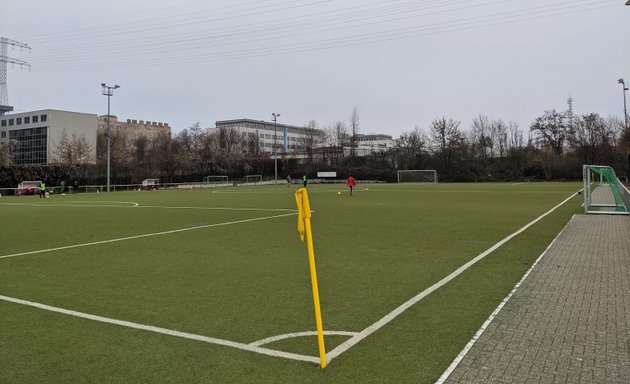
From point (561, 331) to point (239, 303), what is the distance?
154 inches

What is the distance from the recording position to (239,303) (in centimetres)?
655

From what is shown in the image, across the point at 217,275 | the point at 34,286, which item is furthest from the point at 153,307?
the point at 34,286

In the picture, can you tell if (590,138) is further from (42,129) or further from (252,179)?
(42,129)

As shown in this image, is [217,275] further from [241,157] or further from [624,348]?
[241,157]

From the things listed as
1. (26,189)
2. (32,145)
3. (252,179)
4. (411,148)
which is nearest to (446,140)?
(411,148)

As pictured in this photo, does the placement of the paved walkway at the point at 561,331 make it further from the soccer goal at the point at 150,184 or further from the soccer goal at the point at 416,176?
the soccer goal at the point at 416,176

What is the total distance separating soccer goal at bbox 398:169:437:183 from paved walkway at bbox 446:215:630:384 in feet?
241

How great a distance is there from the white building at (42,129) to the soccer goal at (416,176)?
7108 centimetres

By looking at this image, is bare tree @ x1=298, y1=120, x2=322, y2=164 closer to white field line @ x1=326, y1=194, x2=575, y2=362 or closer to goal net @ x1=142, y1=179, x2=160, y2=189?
goal net @ x1=142, y1=179, x2=160, y2=189

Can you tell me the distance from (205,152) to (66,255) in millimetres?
74388

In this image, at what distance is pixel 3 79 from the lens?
7319 centimetres

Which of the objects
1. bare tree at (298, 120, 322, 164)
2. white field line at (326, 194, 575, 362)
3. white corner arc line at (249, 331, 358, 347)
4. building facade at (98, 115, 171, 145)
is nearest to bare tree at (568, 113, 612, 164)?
bare tree at (298, 120, 322, 164)

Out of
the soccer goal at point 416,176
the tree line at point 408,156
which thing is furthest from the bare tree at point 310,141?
the soccer goal at point 416,176

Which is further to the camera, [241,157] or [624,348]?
[241,157]
